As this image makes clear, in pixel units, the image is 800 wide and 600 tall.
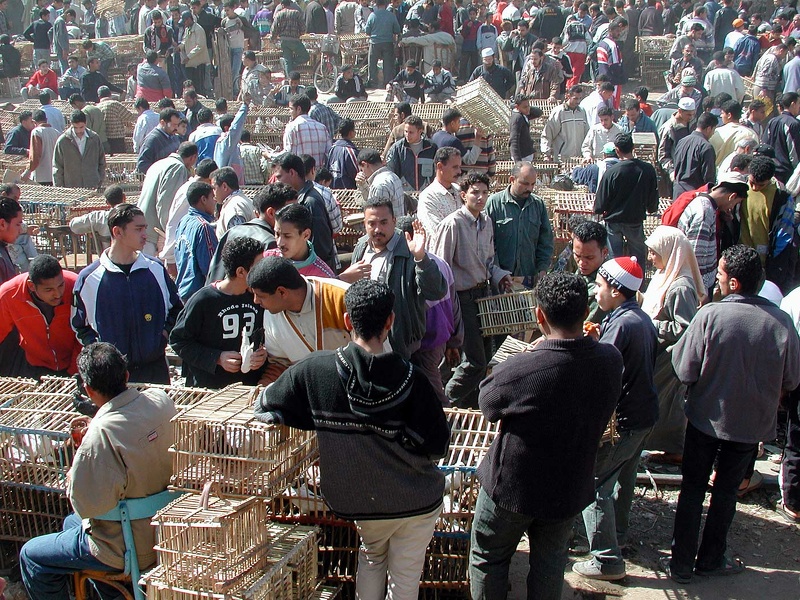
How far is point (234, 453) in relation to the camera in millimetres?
3926

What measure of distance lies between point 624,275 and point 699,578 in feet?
6.14

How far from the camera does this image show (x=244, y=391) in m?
4.46

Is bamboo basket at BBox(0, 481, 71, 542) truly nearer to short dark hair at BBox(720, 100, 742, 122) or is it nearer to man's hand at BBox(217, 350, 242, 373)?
man's hand at BBox(217, 350, 242, 373)

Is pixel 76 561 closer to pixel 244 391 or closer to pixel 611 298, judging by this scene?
pixel 244 391

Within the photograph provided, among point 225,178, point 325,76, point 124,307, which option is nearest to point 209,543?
point 124,307

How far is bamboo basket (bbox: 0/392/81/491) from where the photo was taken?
4.71 m

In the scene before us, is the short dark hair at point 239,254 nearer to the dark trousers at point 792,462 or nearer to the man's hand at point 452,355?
the man's hand at point 452,355

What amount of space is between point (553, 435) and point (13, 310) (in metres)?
3.76

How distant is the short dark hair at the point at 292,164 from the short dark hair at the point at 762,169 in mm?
4071

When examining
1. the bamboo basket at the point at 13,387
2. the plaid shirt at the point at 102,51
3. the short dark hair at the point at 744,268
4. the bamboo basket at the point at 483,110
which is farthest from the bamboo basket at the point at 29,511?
the plaid shirt at the point at 102,51

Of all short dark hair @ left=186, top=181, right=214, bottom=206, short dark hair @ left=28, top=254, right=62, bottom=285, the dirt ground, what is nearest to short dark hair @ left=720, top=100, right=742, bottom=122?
the dirt ground

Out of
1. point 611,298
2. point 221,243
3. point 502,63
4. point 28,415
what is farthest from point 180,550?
point 502,63

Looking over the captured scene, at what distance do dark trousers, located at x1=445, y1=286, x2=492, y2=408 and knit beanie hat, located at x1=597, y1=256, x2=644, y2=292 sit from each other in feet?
7.09

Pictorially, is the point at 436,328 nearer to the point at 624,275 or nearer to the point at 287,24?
the point at 624,275
